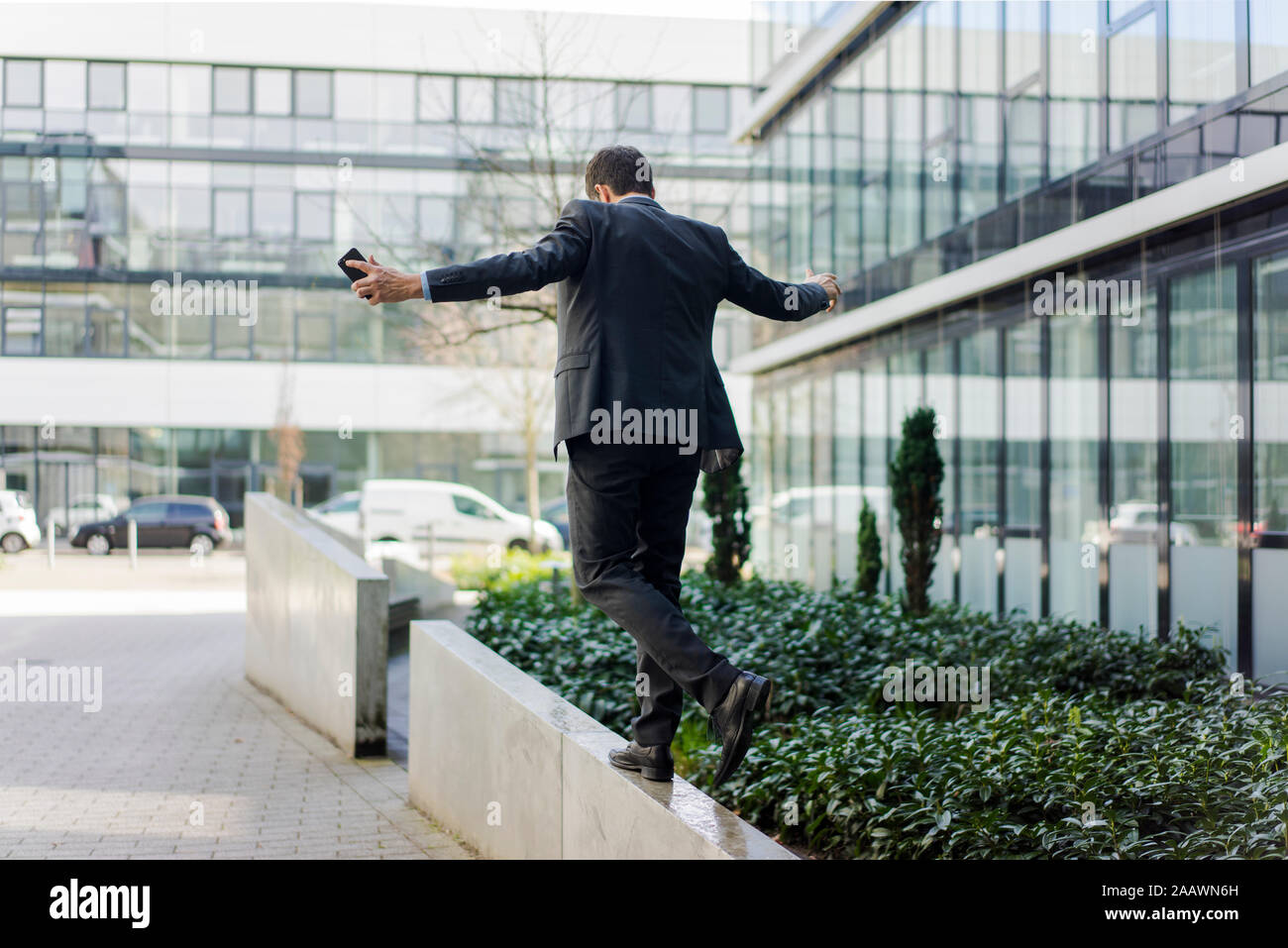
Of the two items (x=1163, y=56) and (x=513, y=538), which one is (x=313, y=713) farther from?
(x=513, y=538)

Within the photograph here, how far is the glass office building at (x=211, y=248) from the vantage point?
33.0 metres

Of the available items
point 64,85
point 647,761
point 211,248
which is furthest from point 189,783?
point 64,85

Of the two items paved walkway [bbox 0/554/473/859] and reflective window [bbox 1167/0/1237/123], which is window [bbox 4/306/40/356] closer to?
paved walkway [bbox 0/554/473/859]

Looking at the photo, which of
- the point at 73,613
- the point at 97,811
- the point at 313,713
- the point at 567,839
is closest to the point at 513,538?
the point at 73,613

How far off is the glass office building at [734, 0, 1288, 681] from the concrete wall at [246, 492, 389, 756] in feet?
18.6

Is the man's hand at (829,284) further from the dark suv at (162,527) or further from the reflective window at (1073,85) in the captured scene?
the dark suv at (162,527)

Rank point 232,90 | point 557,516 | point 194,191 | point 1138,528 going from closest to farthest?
point 1138,528 < point 557,516 < point 194,191 < point 232,90

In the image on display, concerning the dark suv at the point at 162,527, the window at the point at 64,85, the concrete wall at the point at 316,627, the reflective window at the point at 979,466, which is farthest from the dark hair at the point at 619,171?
the window at the point at 64,85

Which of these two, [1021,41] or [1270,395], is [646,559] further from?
[1021,41]

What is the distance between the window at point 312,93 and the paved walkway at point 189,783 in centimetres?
2599

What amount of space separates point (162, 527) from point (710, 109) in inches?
729

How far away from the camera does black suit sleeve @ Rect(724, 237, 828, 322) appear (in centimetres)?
400

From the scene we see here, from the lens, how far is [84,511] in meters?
31.7
